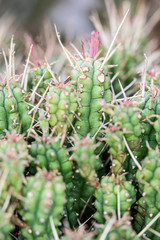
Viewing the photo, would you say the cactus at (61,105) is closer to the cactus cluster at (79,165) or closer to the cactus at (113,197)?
the cactus cluster at (79,165)

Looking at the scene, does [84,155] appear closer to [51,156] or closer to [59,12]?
[51,156]

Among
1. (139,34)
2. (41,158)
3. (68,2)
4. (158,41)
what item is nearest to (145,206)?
(41,158)

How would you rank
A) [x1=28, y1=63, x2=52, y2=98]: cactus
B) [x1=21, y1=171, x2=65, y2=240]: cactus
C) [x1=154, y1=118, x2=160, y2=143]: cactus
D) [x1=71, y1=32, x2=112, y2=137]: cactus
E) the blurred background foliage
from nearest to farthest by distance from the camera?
[x1=21, y1=171, x2=65, y2=240]: cactus, [x1=154, y1=118, x2=160, y2=143]: cactus, [x1=71, y1=32, x2=112, y2=137]: cactus, [x1=28, y1=63, x2=52, y2=98]: cactus, the blurred background foliage

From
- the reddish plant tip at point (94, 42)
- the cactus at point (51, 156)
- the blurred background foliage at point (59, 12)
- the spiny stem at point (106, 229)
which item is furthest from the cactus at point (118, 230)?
the blurred background foliage at point (59, 12)

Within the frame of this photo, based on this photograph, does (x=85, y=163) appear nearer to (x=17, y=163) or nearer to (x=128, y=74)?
(x=17, y=163)

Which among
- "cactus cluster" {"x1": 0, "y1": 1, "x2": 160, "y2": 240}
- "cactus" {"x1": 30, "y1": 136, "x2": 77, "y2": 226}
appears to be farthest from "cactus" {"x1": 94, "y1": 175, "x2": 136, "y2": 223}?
"cactus" {"x1": 30, "y1": 136, "x2": 77, "y2": 226}

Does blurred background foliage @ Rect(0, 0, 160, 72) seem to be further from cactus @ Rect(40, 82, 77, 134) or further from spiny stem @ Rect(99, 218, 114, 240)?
spiny stem @ Rect(99, 218, 114, 240)
